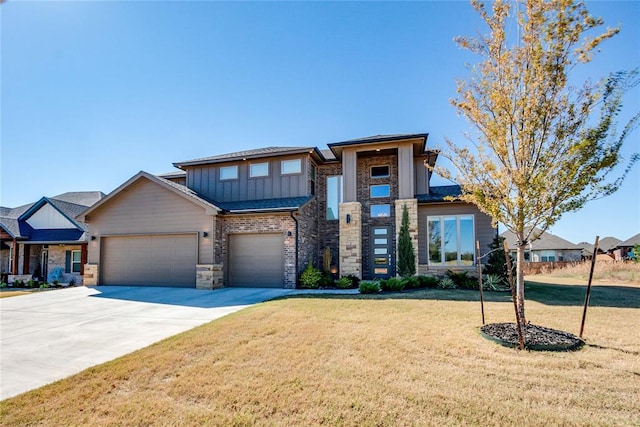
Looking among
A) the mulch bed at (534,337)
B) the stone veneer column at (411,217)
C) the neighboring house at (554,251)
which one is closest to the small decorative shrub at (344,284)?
the stone veneer column at (411,217)

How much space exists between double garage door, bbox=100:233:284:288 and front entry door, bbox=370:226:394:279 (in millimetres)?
4324

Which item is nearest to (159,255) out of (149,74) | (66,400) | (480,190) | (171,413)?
(149,74)

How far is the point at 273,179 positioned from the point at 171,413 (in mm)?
12801

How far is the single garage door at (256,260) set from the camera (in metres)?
13.4

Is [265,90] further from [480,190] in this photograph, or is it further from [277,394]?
[277,394]

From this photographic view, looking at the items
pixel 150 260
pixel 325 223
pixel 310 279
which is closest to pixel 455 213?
pixel 325 223

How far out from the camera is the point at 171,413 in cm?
341

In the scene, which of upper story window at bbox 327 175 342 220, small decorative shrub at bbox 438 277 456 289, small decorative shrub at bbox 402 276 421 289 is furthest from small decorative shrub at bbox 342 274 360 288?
small decorative shrub at bbox 438 277 456 289

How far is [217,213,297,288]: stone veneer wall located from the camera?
13.1 m

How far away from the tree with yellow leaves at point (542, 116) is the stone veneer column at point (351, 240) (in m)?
8.65

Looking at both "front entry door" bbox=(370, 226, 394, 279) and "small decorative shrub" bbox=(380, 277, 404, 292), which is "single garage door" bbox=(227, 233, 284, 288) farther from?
"front entry door" bbox=(370, 226, 394, 279)

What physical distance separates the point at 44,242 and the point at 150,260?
8.90 metres

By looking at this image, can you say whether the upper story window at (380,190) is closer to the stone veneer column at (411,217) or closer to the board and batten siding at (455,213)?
the stone veneer column at (411,217)

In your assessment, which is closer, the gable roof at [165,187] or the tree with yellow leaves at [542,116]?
the tree with yellow leaves at [542,116]
